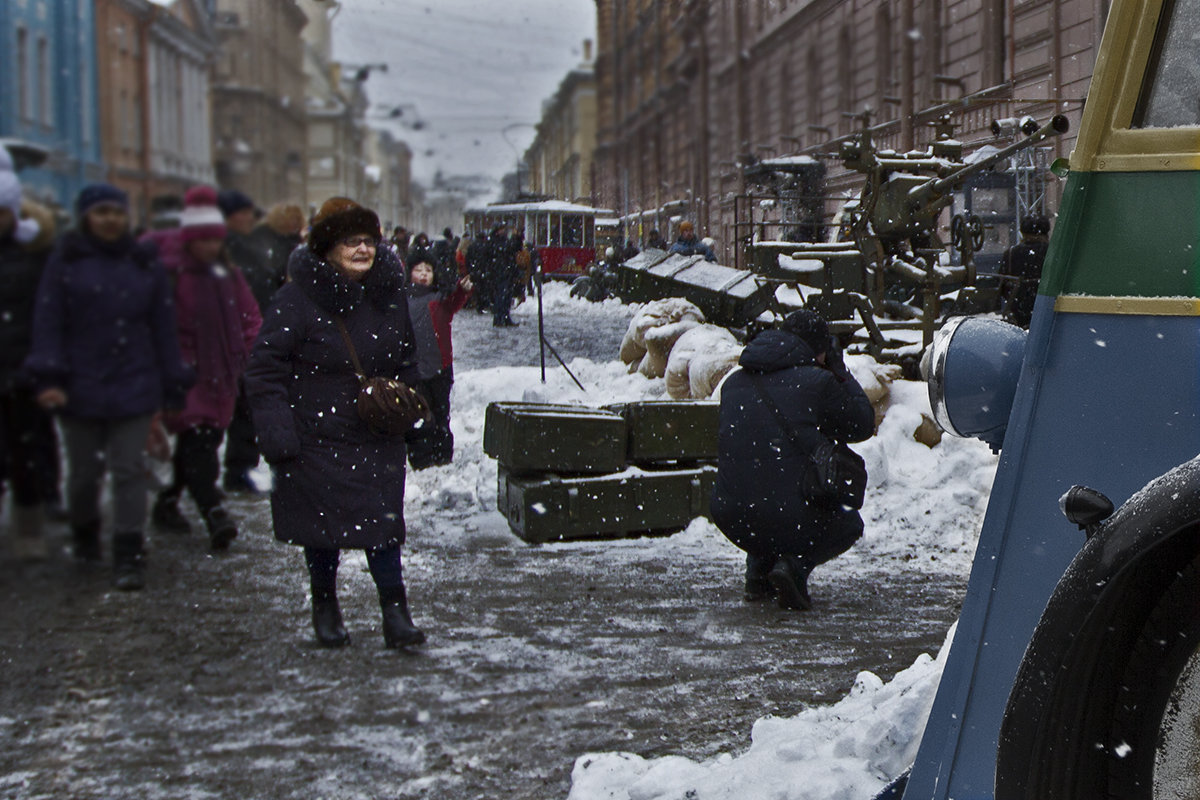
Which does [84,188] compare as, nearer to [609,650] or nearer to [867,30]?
[867,30]

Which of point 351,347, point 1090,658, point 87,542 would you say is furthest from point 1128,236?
point 351,347

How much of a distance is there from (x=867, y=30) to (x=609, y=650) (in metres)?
2.10

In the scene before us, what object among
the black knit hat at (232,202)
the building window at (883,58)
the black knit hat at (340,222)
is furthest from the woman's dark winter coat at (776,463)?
the black knit hat at (232,202)

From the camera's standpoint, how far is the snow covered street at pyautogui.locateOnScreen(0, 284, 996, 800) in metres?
2.88

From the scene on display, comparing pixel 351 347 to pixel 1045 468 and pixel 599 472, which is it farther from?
Result: pixel 1045 468

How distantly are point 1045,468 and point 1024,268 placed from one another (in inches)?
37.2

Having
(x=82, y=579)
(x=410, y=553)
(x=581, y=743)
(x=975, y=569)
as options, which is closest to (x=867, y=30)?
(x=975, y=569)

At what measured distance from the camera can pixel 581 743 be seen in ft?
10.7

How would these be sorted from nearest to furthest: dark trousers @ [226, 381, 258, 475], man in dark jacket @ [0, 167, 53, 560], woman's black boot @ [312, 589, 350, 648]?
1. man in dark jacket @ [0, 167, 53, 560]
2. dark trousers @ [226, 381, 258, 475]
3. woman's black boot @ [312, 589, 350, 648]

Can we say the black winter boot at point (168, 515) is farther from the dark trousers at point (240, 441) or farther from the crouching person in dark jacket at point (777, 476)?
the crouching person in dark jacket at point (777, 476)

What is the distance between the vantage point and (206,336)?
3.00 ft

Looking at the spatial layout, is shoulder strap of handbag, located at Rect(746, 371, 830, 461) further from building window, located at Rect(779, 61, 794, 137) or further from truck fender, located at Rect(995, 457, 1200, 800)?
truck fender, located at Rect(995, 457, 1200, 800)

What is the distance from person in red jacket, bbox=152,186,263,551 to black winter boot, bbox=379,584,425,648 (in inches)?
123

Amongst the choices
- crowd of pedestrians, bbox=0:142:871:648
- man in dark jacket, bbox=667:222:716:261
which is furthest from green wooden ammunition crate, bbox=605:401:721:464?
crowd of pedestrians, bbox=0:142:871:648
